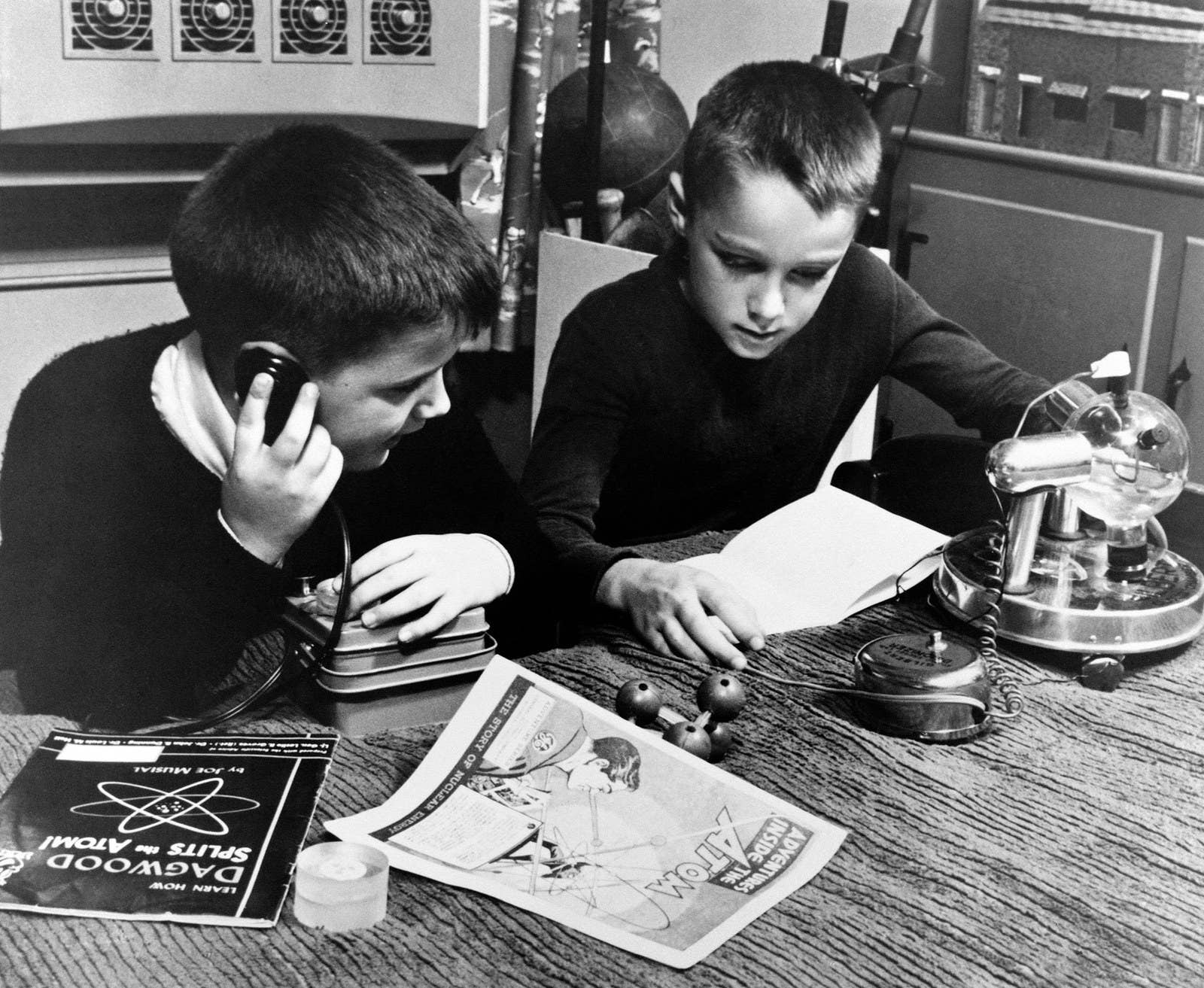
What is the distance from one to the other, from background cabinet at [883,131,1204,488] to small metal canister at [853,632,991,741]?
83cm

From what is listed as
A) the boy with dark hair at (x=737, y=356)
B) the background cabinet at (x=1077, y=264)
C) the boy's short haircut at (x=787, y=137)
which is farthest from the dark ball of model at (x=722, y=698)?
the background cabinet at (x=1077, y=264)

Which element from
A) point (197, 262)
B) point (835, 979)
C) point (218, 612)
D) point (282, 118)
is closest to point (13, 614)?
point (218, 612)

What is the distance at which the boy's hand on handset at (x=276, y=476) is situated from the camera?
92 cm

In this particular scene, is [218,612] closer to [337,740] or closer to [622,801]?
[337,740]

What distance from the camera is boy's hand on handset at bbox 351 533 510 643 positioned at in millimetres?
924

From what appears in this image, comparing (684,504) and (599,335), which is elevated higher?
(599,335)

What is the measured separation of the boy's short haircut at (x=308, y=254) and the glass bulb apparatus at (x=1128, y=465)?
21.1 inches

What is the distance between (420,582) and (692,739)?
0.77 feet

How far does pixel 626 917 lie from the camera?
0.68 metres

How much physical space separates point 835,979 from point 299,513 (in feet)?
1.67

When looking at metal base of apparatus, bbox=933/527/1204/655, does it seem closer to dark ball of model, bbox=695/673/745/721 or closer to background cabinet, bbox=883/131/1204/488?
dark ball of model, bbox=695/673/745/721

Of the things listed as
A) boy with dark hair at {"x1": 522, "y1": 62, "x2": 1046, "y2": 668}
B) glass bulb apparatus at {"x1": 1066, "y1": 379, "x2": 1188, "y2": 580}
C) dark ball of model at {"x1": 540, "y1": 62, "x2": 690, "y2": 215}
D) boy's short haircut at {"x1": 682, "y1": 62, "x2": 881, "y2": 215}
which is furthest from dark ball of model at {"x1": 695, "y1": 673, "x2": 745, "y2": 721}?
dark ball of model at {"x1": 540, "y1": 62, "x2": 690, "y2": 215}

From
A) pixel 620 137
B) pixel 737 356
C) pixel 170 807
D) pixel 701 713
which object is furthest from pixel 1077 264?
pixel 170 807

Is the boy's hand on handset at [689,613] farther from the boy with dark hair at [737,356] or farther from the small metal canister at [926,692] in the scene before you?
the small metal canister at [926,692]
